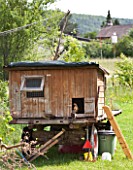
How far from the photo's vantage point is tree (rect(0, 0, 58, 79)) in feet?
47.6

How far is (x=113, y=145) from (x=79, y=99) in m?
1.30

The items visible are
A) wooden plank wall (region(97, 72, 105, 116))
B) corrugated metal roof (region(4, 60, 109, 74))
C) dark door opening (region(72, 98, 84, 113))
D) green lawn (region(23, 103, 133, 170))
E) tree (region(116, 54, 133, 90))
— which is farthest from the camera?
→ tree (region(116, 54, 133, 90))

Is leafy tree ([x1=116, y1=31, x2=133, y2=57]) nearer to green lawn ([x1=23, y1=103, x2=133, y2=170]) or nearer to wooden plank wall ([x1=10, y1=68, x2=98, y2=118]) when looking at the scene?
green lawn ([x1=23, y1=103, x2=133, y2=170])

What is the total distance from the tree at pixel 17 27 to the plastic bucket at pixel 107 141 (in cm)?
550

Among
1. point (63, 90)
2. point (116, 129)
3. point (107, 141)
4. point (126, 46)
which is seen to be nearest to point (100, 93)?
point (116, 129)

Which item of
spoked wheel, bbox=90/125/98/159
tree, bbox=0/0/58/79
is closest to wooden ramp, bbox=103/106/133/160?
spoked wheel, bbox=90/125/98/159

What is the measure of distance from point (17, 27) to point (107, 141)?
19.7 ft

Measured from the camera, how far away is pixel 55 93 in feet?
30.0

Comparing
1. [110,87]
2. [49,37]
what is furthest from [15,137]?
[110,87]

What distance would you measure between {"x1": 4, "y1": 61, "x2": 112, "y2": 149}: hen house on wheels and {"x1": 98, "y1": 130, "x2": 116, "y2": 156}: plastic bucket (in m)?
0.68

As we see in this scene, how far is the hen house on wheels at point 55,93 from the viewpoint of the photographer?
9.08 m

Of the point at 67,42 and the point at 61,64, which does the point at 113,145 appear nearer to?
the point at 61,64

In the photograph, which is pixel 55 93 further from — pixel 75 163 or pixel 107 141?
pixel 107 141

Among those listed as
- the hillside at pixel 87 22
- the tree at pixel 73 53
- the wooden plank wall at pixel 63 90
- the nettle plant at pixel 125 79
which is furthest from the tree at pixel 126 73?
the hillside at pixel 87 22
